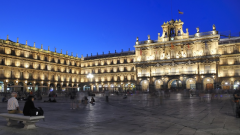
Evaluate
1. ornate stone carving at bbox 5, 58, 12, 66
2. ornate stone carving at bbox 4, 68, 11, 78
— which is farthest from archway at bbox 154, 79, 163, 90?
ornate stone carving at bbox 5, 58, 12, 66

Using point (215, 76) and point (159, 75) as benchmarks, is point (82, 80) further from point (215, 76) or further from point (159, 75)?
point (215, 76)

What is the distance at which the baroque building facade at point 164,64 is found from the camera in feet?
177

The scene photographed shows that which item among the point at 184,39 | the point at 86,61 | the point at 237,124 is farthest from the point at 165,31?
the point at 237,124

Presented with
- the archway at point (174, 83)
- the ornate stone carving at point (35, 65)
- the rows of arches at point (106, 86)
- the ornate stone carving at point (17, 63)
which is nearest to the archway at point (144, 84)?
the rows of arches at point (106, 86)

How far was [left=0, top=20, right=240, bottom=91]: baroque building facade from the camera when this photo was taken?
5403 centimetres

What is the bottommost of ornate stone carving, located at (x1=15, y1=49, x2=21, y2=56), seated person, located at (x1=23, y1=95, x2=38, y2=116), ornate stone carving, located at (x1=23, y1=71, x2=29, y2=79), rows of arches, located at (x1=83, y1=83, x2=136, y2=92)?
rows of arches, located at (x1=83, y1=83, x2=136, y2=92)

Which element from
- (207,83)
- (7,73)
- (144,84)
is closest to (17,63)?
(7,73)

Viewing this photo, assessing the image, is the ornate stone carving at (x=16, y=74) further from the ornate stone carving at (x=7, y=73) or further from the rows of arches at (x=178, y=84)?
the rows of arches at (x=178, y=84)

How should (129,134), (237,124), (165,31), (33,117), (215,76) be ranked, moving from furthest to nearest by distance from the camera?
(165,31) → (215,76) → (237,124) → (33,117) → (129,134)

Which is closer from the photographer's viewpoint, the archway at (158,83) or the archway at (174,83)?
the archway at (174,83)

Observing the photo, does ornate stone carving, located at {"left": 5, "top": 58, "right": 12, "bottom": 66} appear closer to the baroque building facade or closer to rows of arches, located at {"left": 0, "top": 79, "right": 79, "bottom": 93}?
the baroque building facade

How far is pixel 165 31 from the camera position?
2435 inches

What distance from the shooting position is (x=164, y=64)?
59.5 meters

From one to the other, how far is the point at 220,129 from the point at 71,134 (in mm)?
5800
